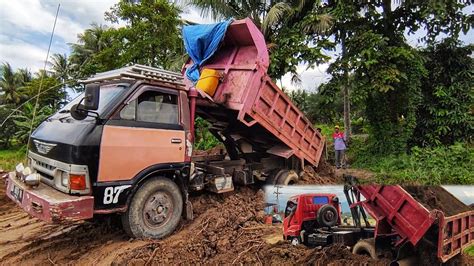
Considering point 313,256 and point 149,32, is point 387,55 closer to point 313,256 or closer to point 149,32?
point 313,256

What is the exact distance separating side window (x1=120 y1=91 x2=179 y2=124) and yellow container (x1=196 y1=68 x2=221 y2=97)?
0.86 meters

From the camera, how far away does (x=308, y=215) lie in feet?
17.2

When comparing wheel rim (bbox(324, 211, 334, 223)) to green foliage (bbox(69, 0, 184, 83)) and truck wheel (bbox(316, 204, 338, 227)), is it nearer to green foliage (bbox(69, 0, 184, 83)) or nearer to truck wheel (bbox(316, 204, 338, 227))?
truck wheel (bbox(316, 204, 338, 227))

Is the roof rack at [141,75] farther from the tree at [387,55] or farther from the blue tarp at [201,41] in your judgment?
the tree at [387,55]

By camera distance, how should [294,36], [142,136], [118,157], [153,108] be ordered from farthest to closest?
[294,36] < [153,108] < [142,136] < [118,157]

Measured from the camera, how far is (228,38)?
249 inches

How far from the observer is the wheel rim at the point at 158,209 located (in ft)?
15.1

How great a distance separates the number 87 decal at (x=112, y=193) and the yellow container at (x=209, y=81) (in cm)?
214

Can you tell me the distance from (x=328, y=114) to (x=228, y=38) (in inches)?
224

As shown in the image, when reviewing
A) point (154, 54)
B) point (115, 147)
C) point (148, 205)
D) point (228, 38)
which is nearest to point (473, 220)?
point (148, 205)

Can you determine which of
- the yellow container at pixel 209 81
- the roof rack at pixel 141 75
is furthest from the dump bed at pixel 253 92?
the roof rack at pixel 141 75

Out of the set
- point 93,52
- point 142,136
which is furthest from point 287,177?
→ point 93,52

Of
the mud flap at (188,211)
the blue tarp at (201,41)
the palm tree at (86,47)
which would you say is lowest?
the mud flap at (188,211)

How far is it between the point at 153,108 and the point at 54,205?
1.63 m
